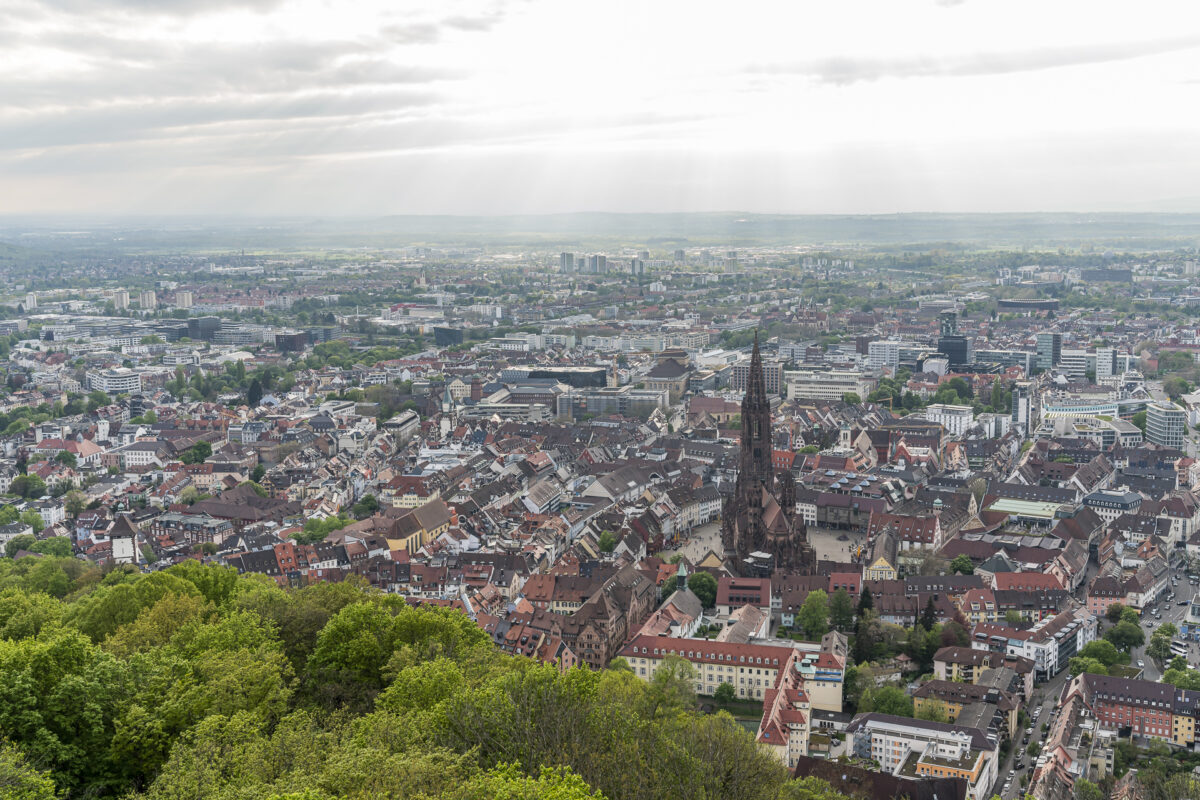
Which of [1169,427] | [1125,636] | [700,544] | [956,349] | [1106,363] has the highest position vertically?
[956,349]

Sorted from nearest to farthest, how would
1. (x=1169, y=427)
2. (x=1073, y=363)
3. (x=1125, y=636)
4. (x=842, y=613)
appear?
(x=1125, y=636)
(x=842, y=613)
(x=1169, y=427)
(x=1073, y=363)

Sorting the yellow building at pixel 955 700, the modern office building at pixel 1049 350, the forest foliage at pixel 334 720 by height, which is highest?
the forest foliage at pixel 334 720

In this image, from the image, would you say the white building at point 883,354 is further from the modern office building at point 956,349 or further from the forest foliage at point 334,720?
the forest foliage at point 334,720

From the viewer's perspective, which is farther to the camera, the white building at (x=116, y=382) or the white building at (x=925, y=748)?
the white building at (x=116, y=382)

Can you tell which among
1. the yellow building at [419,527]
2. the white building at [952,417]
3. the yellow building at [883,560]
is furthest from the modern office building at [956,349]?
the yellow building at [419,527]

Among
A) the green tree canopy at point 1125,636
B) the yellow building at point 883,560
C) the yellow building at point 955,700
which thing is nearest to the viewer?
the yellow building at point 955,700

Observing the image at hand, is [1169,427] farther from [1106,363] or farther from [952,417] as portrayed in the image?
[1106,363]

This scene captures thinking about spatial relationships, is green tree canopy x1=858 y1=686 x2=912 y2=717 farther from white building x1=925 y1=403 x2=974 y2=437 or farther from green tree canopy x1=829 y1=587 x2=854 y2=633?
white building x1=925 y1=403 x2=974 y2=437

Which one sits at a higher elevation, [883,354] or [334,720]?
[334,720]

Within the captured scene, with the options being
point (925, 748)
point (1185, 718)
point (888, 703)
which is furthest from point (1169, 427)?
point (925, 748)

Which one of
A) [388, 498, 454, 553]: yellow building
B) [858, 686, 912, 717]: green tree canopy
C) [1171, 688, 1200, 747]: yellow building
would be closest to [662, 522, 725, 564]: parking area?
[388, 498, 454, 553]: yellow building

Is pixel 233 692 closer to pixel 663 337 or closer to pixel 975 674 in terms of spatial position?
pixel 975 674
